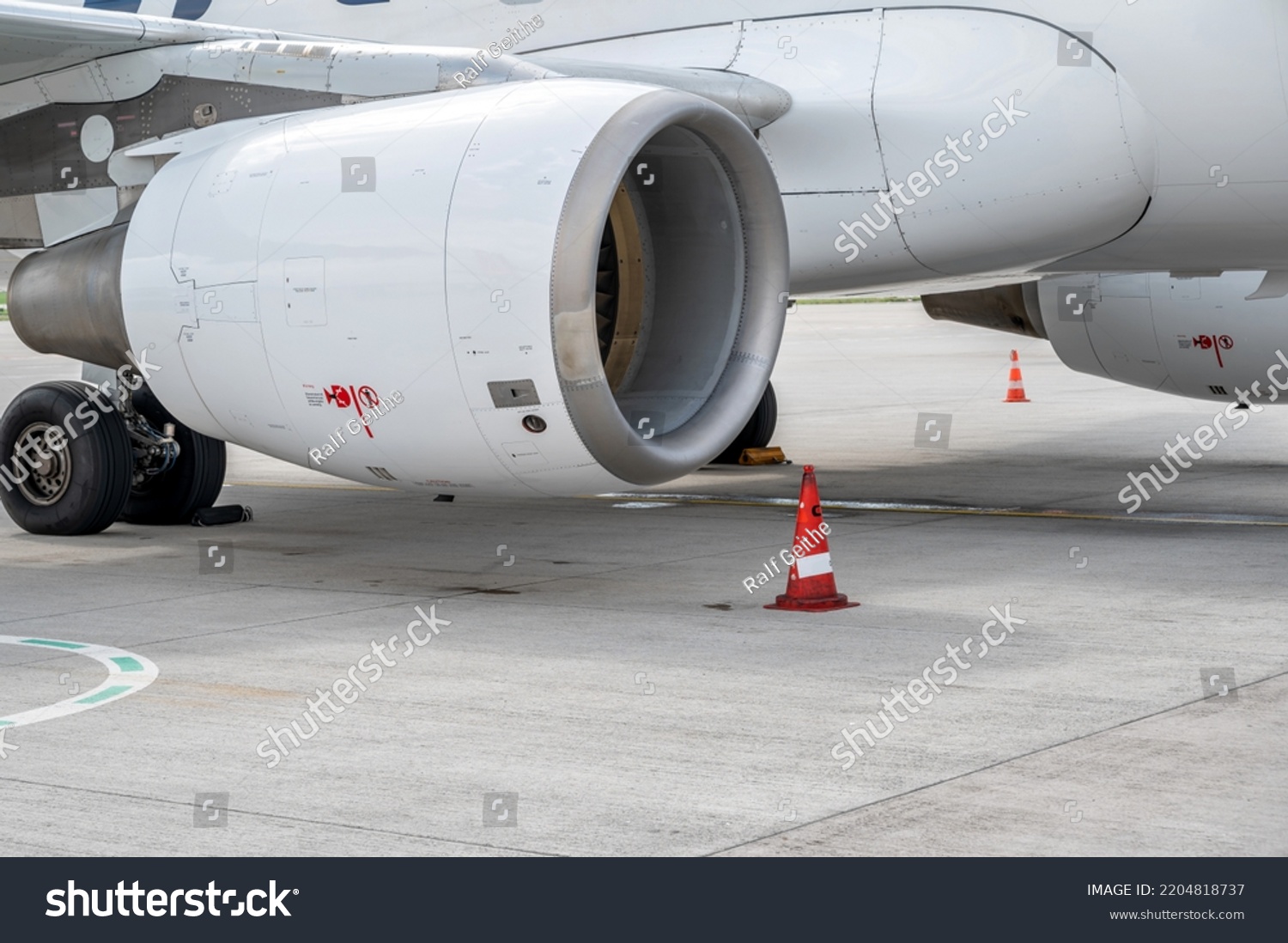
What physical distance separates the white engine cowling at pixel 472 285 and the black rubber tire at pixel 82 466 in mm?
2048

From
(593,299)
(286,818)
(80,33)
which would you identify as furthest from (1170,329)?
(286,818)

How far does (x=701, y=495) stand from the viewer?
1154 cm

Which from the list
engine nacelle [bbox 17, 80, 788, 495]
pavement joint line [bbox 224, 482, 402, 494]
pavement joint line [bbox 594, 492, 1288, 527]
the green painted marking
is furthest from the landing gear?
the green painted marking

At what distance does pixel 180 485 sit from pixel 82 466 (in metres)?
0.69

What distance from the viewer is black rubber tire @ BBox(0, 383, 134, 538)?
9.70 meters

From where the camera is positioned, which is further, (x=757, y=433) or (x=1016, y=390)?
(x=1016, y=390)

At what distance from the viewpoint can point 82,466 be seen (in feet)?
32.0

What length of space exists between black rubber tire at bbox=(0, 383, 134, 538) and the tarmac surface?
0.14 metres

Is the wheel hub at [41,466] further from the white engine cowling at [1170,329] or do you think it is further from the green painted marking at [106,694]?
the white engine cowling at [1170,329]

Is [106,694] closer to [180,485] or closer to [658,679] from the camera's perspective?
[658,679]

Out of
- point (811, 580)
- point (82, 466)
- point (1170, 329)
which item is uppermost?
point (1170, 329)

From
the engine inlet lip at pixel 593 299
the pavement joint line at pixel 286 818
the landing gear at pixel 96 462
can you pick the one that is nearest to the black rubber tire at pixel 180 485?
the landing gear at pixel 96 462

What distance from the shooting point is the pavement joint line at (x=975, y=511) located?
974 cm
